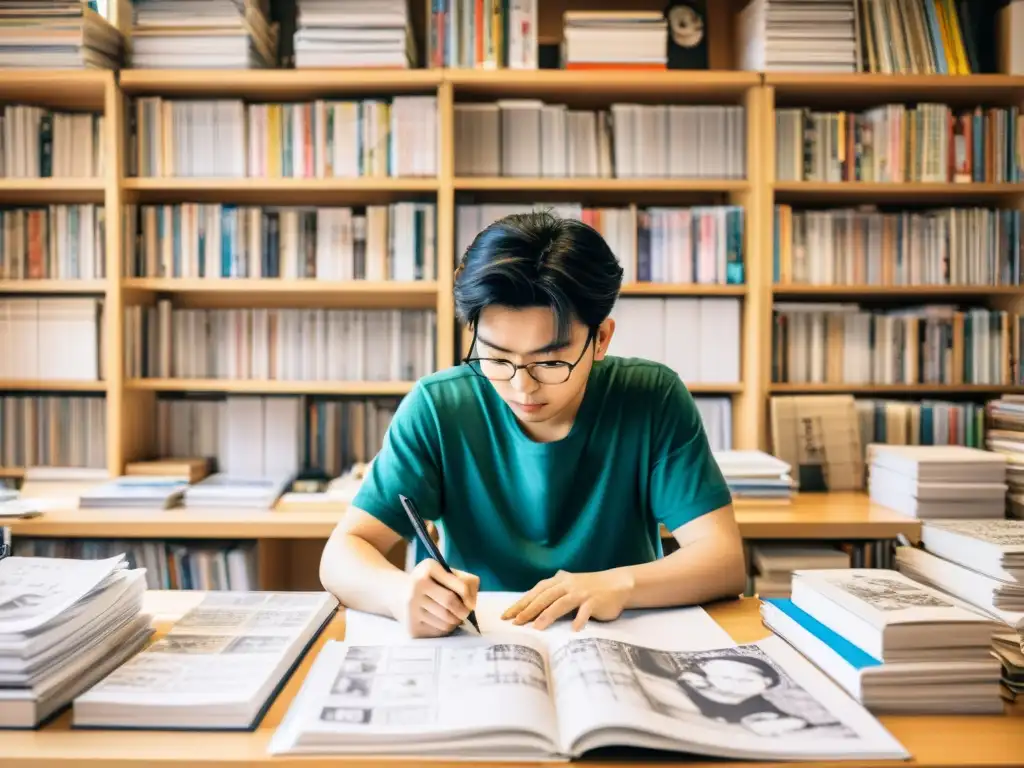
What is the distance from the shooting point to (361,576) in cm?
111

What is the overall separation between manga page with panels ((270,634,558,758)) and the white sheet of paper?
59 millimetres

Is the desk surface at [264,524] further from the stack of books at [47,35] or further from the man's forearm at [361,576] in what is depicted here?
the stack of books at [47,35]

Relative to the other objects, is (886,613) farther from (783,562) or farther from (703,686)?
(783,562)

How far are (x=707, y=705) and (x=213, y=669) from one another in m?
0.49

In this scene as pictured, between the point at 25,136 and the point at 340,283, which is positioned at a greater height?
the point at 25,136

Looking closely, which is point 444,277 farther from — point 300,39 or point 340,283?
point 300,39

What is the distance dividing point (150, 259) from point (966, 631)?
2.33 m

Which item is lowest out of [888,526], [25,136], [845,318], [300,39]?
[888,526]

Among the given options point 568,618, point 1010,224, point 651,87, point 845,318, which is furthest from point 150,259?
point 1010,224

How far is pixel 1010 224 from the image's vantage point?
2465 mm

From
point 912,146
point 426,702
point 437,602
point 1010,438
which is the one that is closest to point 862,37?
point 912,146

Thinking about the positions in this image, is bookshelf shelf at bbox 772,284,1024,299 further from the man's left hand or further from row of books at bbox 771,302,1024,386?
the man's left hand

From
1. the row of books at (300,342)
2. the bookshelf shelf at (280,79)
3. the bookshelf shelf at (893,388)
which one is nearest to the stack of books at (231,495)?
the row of books at (300,342)

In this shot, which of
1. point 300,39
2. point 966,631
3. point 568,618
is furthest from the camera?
point 300,39
